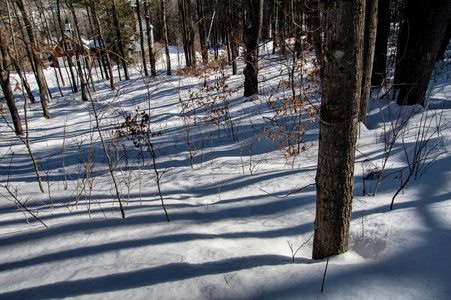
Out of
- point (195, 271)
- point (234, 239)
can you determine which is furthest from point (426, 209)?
point (195, 271)

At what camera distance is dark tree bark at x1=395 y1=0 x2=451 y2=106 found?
4.18m

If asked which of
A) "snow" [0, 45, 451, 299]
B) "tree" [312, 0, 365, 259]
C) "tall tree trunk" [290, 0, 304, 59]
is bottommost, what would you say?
"snow" [0, 45, 451, 299]

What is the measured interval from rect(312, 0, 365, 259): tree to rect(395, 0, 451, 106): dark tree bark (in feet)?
11.6

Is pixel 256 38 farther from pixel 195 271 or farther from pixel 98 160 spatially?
pixel 195 271

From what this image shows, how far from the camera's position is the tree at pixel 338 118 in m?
1.21

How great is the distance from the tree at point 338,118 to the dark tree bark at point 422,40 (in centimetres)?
353

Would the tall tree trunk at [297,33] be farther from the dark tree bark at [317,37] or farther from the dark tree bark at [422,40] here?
the dark tree bark at [422,40]

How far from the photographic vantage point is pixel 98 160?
5.89 metres

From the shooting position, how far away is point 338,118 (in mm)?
1349

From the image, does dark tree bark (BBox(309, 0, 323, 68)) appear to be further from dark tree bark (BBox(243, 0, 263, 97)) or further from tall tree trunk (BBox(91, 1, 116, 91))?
tall tree trunk (BBox(91, 1, 116, 91))

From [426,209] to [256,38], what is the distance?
737 cm

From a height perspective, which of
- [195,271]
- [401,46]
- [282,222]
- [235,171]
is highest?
[401,46]

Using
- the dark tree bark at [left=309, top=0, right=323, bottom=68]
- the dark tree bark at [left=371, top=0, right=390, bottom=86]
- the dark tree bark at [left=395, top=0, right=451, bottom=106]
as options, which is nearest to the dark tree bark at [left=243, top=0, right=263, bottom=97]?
the dark tree bark at [left=309, top=0, right=323, bottom=68]

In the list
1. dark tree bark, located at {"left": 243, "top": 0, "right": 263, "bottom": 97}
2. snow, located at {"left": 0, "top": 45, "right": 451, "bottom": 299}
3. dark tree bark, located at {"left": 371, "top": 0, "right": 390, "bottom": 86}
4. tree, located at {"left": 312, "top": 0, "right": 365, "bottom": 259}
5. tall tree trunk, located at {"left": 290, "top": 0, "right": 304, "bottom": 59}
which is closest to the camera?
tree, located at {"left": 312, "top": 0, "right": 365, "bottom": 259}
